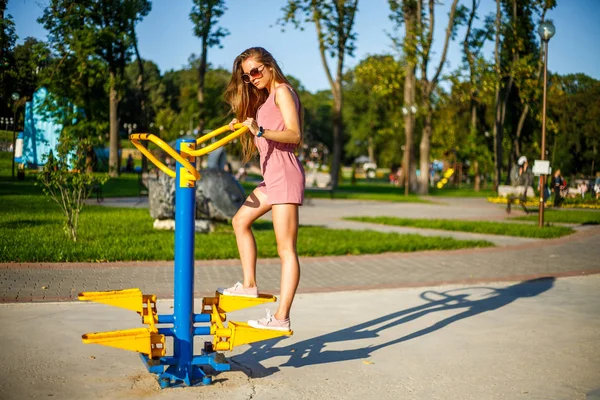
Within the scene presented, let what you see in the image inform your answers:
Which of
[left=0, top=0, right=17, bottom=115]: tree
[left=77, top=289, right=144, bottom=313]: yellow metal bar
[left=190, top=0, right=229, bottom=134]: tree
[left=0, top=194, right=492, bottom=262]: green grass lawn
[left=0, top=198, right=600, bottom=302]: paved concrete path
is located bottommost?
[left=0, top=198, right=600, bottom=302]: paved concrete path

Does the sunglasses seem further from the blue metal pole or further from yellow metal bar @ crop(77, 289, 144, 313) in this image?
yellow metal bar @ crop(77, 289, 144, 313)

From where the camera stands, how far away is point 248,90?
4438 mm

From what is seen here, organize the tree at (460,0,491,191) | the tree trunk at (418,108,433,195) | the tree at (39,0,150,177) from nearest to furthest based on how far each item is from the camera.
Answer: the tree at (39,0,150,177) → the tree at (460,0,491,191) → the tree trunk at (418,108,433,195)

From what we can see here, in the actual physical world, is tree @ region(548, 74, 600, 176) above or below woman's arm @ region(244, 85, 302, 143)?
above

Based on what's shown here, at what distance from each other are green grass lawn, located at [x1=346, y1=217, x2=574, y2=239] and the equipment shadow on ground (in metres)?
6.12

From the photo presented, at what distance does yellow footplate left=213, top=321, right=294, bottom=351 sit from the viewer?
4102mm

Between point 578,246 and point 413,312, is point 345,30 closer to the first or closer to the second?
point 578,246

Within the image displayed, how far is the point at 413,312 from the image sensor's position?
6633mm

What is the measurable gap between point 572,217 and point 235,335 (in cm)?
1662

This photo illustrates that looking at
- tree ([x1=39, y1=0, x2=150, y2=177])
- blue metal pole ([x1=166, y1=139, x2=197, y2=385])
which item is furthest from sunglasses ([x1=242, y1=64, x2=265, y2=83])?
tree ([x1=39, y1=0, x2=150, y2=177])

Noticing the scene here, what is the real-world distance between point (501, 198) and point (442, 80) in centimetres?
701

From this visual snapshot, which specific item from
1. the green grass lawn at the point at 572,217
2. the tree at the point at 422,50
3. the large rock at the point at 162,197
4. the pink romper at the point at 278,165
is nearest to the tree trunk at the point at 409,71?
the tree at the point at 422,50

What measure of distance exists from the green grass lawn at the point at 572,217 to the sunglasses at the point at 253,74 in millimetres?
15244

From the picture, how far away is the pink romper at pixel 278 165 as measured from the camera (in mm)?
4301
